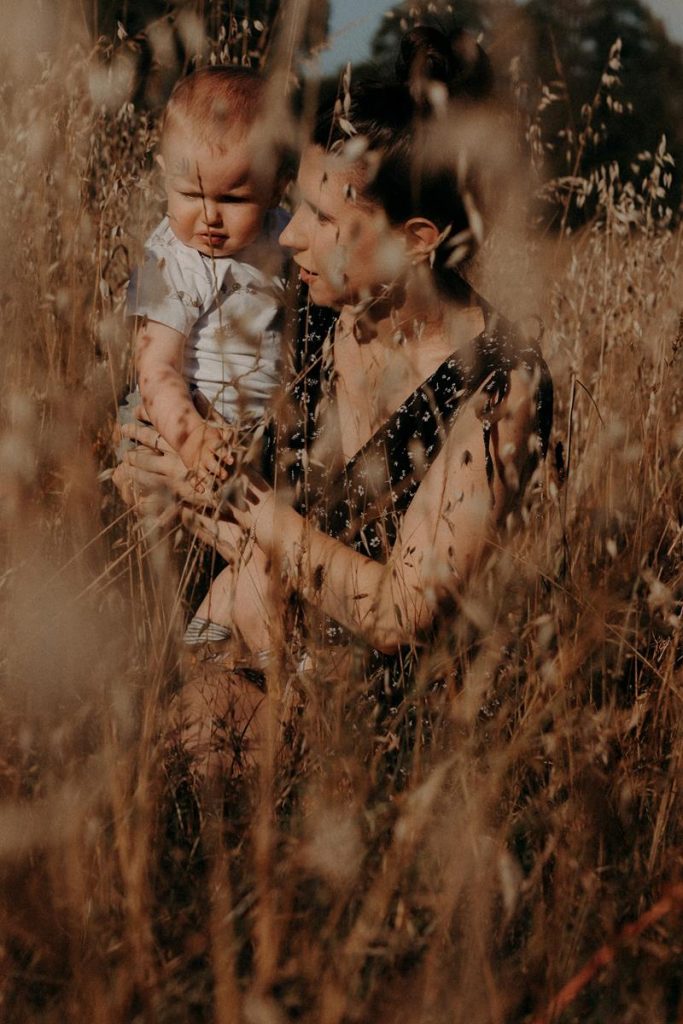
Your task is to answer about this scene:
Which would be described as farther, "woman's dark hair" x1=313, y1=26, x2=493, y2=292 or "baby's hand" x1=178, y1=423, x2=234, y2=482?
"woman's dark hair" x1=313, y1=26, x2=493, y2=292

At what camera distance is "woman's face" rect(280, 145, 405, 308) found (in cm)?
187

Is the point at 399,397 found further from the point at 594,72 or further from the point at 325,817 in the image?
the point at 594,72

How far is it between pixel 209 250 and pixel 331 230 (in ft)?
1.67

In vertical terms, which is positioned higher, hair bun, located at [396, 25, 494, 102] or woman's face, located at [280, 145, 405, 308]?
hair bun, located at [396, 25, 494, 102]

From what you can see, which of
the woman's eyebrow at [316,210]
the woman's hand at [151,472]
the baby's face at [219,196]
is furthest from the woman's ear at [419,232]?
the woman's hand at [151,472]

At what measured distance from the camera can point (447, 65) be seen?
192cm

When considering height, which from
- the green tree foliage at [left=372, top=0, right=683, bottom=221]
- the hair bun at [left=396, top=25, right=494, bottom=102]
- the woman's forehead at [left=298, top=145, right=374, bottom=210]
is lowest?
the green tree foliage at [left=372, top=0, right=683, bottom=221]

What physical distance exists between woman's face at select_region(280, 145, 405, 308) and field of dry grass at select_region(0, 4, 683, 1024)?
1.30 ft

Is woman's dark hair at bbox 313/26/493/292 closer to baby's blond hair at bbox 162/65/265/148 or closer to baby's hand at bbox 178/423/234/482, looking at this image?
baby's blond hair at bbox 162/65/265/148

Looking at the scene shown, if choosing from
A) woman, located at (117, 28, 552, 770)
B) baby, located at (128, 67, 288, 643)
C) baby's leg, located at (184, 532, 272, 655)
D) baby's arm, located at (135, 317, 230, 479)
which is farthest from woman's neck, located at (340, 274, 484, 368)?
baby's leg, located at (184, 532, 272, 655)

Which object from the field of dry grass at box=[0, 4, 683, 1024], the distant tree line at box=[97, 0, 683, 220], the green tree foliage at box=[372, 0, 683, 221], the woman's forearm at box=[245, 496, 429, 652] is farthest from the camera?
the green tree foliage at box=[372, 0, 683, 221]

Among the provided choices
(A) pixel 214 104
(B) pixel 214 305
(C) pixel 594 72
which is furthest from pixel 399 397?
(C) pixel 594 72

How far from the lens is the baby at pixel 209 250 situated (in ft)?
7.21

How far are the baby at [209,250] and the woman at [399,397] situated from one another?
0.22 m
